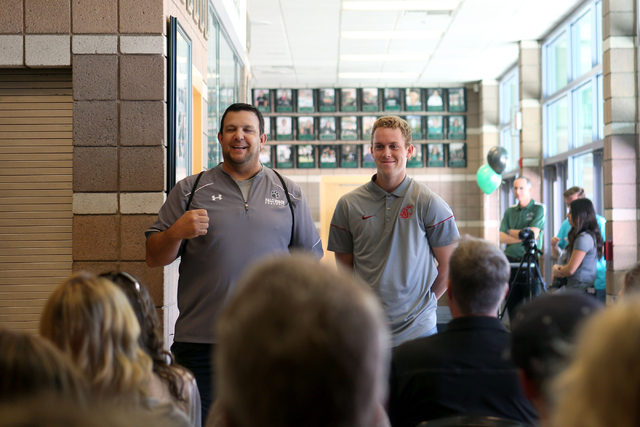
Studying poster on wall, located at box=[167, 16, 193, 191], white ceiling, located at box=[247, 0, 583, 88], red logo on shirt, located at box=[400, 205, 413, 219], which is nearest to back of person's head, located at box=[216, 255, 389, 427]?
red logo on shirt, located at box=[400, 205, 413, 219]

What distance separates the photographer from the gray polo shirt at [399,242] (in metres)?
2.34

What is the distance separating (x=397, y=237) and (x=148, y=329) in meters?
1.21

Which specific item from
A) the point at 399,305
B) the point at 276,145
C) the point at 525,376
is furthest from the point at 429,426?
the point at 276,145

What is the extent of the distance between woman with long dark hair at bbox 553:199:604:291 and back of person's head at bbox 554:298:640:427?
4614 mm

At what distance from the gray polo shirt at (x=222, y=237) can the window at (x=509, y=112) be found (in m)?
8.72

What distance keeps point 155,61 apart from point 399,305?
1.78 metres

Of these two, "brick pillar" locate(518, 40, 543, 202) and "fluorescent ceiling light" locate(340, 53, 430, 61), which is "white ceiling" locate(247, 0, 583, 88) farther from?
"brick pillar" locate(518, 40, 543, 202)

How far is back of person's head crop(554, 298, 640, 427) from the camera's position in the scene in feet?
1.70

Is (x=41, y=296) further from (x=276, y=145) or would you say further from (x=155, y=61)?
(x=276, y=145)

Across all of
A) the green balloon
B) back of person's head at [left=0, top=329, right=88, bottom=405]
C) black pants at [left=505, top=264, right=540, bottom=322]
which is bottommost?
black pants at [left=505, top=264, right=540, bottom=322]

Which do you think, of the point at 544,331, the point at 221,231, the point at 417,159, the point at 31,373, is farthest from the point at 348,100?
the point at 31,373

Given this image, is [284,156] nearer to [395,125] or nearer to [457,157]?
[457,157]

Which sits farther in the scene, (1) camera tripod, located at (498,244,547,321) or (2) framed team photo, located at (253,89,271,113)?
(2) framed team photo, located at (253,89,271,113)

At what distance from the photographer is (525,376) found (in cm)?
98
